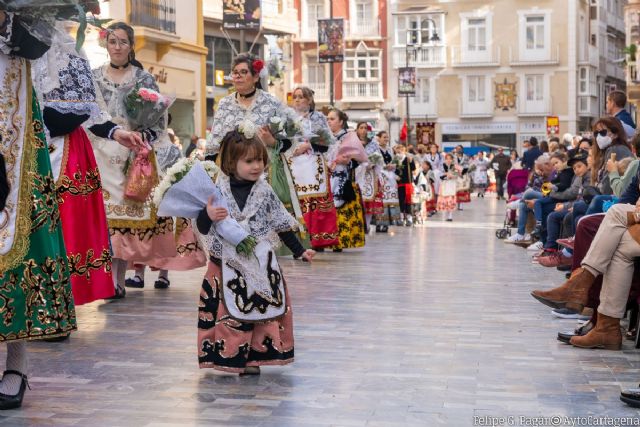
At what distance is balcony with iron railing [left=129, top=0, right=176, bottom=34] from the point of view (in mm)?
27000

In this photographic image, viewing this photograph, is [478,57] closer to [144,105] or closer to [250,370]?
[144,105]

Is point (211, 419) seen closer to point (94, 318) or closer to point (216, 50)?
point (94, 318)

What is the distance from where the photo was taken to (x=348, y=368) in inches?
265

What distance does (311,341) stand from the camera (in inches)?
303

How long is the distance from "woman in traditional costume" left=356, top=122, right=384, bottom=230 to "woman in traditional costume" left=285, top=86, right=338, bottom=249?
4519 mm

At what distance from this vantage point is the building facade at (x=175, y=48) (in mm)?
26828

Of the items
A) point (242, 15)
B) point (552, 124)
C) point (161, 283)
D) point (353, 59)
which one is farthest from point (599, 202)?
point (353, 59)

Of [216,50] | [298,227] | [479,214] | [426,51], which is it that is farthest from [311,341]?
[426,51]

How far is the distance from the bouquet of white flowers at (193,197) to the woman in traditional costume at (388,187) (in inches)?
580

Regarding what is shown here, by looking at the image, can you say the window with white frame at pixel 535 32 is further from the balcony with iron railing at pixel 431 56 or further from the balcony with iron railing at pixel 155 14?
the balcony with iron railing at pixel 155 14

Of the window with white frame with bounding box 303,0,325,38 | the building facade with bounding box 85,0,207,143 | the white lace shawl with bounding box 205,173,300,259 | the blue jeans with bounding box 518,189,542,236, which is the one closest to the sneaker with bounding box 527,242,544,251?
the blue jeans with bounding box 518,189,542,236

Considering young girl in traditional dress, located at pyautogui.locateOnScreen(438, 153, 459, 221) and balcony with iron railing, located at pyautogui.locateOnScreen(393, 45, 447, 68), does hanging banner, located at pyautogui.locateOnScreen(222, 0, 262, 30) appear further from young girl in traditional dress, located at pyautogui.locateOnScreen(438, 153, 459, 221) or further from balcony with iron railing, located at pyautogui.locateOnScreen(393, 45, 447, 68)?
balcony with iron railing, located at pyautogui.locateOnScreen(393, 45, 447, 68)

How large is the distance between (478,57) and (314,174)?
51.3 metres

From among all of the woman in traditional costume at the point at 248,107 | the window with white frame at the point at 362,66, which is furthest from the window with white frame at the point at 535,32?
the woman in traditional costume at the point at 248,107
